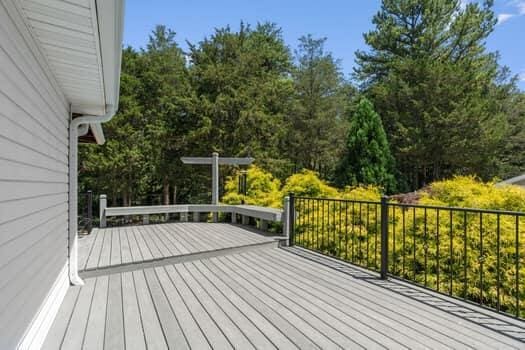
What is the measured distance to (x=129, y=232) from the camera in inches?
243

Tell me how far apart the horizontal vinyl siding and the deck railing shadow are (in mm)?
2904

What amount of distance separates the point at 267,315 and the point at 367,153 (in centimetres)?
1131

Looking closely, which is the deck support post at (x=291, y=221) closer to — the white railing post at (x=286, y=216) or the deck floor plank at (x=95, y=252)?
the white railing post at (x=286, y=216)

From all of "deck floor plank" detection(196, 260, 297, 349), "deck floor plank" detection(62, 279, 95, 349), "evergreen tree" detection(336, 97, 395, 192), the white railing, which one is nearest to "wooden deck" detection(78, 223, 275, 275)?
the white railing

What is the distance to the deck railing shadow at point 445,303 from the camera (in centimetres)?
243

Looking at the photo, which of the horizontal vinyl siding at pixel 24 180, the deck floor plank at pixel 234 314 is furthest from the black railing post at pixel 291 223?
the horizontal vinyl siding at pixel 24 180

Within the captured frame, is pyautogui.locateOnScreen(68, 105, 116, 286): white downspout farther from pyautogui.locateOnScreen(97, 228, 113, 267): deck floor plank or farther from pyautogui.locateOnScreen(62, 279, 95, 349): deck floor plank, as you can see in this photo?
pyautogui.locateOnScreen(97, 228, 113, 267): deck floor plank

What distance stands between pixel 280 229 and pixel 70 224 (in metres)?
3.71

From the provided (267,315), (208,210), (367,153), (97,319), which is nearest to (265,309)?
(267,315)

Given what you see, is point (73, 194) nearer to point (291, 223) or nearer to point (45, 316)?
point (45, 316)

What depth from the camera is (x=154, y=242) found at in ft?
17.0

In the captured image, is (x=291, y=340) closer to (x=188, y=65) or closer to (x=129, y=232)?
(x=129, y=232)

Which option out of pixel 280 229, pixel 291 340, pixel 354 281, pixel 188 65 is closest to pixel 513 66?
pixel 188 65

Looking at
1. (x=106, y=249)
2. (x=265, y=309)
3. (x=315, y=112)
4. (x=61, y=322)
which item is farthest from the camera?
(x=315, y=112)
